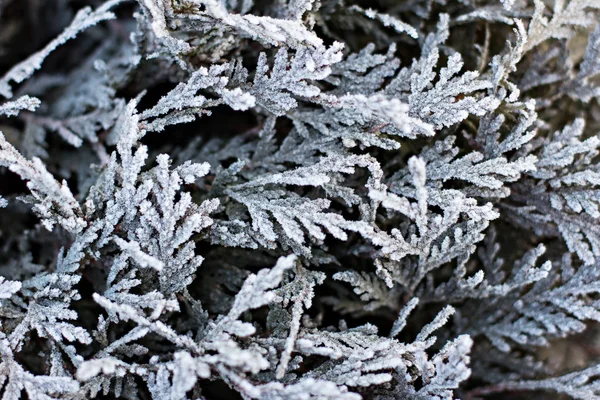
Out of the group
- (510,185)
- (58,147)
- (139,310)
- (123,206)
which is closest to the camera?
(139,310)

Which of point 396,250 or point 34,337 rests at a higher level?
point 396,250

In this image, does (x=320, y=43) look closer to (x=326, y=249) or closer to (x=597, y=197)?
(x=326, y=249)

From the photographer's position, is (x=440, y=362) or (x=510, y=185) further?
(x=510, y=185)

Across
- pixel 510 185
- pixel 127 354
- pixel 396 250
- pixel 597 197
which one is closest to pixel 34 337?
pixel 127 354

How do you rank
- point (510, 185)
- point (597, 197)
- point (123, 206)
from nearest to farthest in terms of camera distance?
point (123, 206) < point (597, 197) < point (510, 185)

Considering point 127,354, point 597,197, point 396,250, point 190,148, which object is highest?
point 190,148

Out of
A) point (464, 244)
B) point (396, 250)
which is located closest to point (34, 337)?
point (396, 250)

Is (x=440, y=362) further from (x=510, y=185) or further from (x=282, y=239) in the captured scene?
(x=510, y=185)
